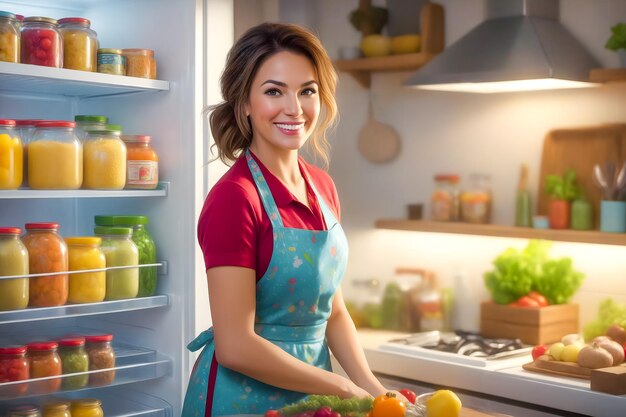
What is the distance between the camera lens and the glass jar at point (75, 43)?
2238 mm

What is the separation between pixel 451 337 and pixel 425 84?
966 millimetres

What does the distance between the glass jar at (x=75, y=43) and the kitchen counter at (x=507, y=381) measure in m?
1.48

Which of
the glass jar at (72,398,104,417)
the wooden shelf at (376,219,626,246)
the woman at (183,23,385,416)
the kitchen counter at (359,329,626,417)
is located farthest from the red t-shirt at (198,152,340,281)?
the wooden shelf at (376,219,626,246)

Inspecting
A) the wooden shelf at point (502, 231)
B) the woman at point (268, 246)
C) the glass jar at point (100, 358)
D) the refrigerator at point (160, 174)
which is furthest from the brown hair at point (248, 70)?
the wooden shelf at point (502, 231)

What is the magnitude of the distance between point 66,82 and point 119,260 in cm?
47

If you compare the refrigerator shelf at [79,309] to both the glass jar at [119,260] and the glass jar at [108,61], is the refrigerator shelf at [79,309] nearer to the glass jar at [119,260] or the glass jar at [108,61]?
the glass jar at [119,260]

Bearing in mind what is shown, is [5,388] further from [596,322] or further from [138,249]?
[596,322]

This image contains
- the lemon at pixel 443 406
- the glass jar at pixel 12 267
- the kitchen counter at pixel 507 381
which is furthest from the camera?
the kitchen counter at pixel 507 381

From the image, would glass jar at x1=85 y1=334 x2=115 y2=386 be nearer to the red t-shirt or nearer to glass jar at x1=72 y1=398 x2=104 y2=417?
glass jar at x1=72 y1=398 x2=104 y2=417

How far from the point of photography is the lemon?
5.48 feet

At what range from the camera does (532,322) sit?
3.22m

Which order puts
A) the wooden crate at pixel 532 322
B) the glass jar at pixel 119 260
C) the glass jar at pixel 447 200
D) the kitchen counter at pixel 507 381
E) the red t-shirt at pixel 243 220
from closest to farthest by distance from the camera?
the red t-shirt at pixel 243 220
the glass jar at pixel 119 260
the kitchen counter at pixel 507 381
the wooden crate at pixel 532 322
the glass jar at pixel 447 200

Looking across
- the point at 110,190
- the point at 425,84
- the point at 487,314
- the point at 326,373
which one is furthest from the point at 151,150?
the point at 487,314

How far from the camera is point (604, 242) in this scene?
10.1 feet
